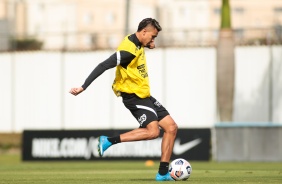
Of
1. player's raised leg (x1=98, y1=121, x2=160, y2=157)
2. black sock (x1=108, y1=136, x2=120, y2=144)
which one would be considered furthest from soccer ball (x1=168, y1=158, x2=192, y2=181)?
black sock (x1=108, y1=136, x2=120, y2=144)

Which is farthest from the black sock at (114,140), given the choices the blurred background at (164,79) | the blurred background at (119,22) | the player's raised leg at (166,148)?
the blurred background at (119,22)

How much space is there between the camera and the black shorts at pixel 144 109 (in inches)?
576

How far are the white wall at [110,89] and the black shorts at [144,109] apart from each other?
1848 cm

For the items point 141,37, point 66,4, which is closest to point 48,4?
point 66,4

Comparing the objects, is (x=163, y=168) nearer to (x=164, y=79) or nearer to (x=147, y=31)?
(x=147, y=31)

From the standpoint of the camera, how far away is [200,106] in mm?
34250

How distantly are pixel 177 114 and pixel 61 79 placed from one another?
15.5 feet

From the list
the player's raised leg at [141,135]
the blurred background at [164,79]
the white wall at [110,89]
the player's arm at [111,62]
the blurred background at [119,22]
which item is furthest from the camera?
the blurred background at [119,22]

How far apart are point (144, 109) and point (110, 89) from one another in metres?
21.1

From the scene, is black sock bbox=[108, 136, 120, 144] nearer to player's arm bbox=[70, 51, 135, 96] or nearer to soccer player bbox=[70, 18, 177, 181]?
soccer player bbox=[70, 18, 177, 181]

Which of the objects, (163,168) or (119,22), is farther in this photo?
(119,22)

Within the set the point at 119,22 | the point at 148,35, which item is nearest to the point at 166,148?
the point at 148,35

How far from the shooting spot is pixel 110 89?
35.8m

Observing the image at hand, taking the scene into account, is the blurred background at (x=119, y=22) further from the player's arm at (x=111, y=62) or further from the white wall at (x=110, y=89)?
the player's arm at (x=111, y=62)
